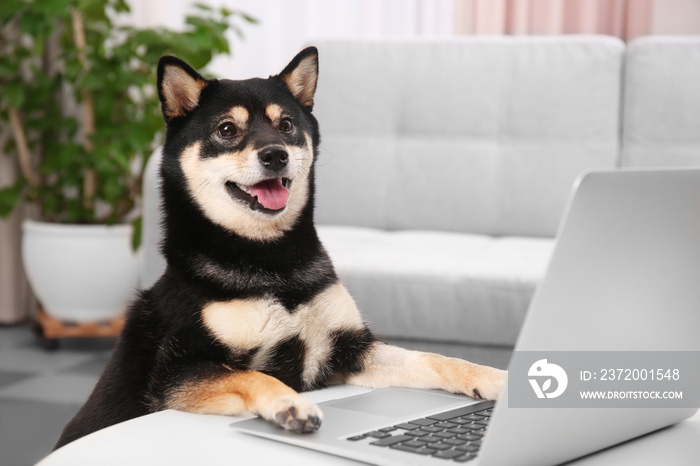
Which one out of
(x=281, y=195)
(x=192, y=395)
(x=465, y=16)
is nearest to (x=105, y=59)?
(x=465, y=16)

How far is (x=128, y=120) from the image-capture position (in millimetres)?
3457

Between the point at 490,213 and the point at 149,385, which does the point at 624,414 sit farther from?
the point at 490,213

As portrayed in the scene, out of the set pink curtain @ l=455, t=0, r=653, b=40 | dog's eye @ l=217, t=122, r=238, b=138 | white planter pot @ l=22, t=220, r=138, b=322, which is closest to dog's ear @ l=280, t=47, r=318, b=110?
dog's eye @ l=217, t=122, r=238, b=138

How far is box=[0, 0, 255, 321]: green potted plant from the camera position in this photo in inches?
126

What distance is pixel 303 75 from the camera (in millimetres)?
1169

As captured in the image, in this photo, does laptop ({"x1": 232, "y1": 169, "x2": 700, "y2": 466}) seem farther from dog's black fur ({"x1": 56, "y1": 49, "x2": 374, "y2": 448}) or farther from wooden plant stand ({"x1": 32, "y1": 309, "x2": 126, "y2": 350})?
wooden plant stand ({"x1": 32, "y1": 309, "x2": 126, "y2": 350})

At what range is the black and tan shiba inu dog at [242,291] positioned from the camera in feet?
3.05

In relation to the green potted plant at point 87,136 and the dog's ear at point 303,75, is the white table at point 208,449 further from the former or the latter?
the green potted plant at point 87,136


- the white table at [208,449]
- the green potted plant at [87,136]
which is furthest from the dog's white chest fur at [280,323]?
the green potted plant at [87,136]

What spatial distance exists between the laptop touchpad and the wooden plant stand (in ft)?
8.50

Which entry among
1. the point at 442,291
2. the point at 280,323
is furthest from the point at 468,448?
the point at 442,291

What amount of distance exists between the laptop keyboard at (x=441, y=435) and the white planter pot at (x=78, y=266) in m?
2.71

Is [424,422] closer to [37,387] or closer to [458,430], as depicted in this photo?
[458,430]

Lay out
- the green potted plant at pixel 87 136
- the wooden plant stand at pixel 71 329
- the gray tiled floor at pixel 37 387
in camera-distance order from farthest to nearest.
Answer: the wooden plant stand at pixel 71 329 → the green potted plant at pixel 87 136 → the gray tiled floor at pixel 37 387
